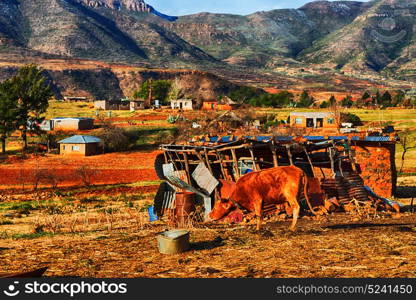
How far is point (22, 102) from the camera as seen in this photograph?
52.4 meters

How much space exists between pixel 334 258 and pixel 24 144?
51.0 m

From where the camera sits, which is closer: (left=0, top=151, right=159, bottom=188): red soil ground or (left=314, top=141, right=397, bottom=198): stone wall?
(left=314, top=141, right=397, bottom=198): stone wall

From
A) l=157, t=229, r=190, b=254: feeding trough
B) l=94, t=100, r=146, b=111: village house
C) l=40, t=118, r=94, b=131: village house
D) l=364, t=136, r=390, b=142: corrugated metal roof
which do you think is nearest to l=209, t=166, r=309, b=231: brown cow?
l=157, t=229, r=190, b=254: feeding trough

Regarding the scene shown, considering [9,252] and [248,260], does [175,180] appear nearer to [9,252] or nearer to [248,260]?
[9,252]

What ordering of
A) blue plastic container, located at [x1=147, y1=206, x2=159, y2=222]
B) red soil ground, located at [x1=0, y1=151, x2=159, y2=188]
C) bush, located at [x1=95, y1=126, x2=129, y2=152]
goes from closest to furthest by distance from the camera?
blue plastic container, located at [x1=147, y1=206, x2=159, y2=222] < red soil ground, located at [x1=0, y1=151, x2=159, y2=188] < bush, located at [x1=95, y1=126, x2=129, y2=152]

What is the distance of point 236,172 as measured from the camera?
626 inches

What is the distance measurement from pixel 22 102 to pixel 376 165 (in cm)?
4313

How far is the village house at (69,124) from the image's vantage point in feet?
197

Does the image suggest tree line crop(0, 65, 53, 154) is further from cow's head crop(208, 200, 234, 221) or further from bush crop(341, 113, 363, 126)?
cow's head crop(208, 200, 234, 221)

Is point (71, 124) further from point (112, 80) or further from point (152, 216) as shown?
point (112, 80)

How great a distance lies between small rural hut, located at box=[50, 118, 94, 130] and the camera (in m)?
60.0

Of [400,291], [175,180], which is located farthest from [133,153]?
[400,291]

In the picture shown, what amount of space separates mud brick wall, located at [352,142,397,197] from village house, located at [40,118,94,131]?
151 ft

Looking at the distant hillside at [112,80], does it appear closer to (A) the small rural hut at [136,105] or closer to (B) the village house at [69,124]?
(A) the small rural hut at [136,105]
